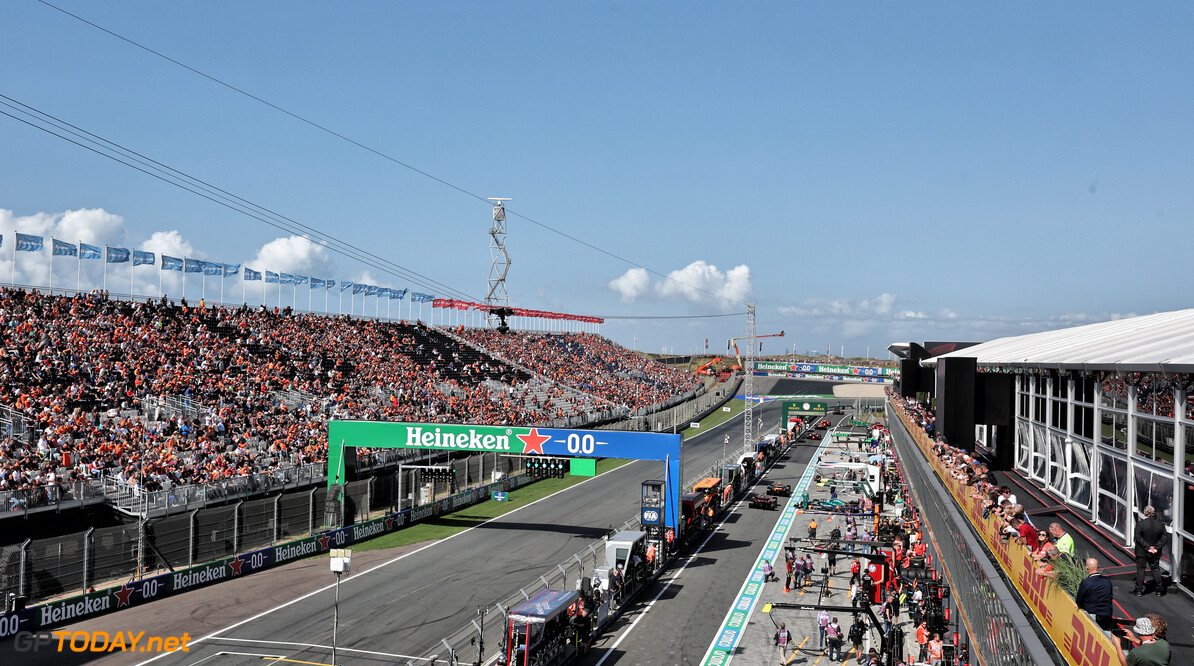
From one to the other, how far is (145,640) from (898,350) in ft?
124

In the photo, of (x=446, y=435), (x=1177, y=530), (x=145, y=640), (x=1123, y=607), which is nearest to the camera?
(x=1123, y=607)

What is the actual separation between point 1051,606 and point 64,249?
181ft

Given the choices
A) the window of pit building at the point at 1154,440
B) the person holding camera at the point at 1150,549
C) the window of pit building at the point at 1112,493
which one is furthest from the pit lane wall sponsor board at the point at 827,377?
the person holding camera at the point at 1150,549

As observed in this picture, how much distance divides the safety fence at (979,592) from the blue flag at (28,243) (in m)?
50.0

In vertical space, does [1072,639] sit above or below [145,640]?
above

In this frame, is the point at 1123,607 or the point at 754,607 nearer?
the point at 1123,607

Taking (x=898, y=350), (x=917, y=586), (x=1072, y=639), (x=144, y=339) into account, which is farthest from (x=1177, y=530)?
(x=144, y=339)

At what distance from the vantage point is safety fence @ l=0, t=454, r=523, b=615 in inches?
909

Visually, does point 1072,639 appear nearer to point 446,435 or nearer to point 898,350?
point 446,435

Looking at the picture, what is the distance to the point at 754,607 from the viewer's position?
28.8m

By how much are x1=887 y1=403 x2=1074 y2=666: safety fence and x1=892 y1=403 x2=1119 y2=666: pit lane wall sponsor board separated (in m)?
0.11

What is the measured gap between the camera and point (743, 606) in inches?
1134

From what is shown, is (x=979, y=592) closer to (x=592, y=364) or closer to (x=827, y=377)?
A: (x=592, y=364)

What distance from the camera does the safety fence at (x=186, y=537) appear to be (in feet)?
75.7
